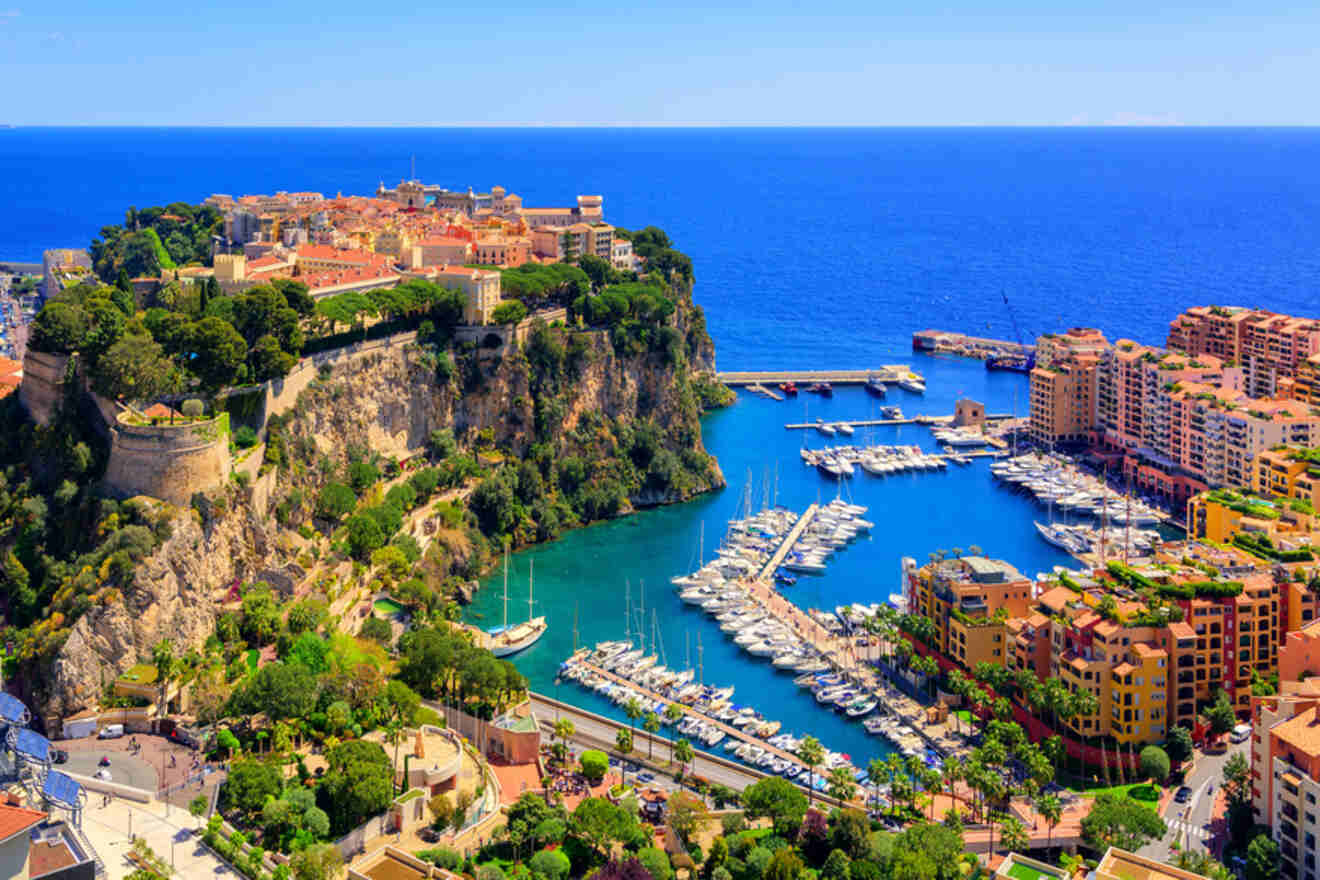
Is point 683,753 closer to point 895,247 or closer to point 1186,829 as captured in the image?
point 1186,829

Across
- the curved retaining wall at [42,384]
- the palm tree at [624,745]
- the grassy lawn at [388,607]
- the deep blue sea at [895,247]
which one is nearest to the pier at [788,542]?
the grassy lawn at [388,607]

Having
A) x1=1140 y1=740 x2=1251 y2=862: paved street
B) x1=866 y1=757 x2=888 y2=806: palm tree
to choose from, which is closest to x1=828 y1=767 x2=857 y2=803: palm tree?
x1=866 y1=757 x2=888 y2=806: palm tree

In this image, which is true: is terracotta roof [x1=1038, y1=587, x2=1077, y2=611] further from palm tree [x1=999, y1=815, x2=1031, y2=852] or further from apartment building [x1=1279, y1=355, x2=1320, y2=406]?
apartment building [x1=1279, y1=355, x2=1320, y2=406]

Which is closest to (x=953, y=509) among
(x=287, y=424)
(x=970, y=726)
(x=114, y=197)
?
(x=970, y=726)

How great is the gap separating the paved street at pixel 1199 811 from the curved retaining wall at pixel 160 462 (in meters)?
25.1

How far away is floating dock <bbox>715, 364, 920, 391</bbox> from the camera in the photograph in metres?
79.4

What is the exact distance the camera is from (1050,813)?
31266 millimetres

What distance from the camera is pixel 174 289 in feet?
161

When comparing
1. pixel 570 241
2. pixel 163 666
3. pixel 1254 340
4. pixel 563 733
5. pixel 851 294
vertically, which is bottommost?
pixel 563 733

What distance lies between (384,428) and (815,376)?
113 feet

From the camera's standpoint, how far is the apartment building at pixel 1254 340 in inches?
2505

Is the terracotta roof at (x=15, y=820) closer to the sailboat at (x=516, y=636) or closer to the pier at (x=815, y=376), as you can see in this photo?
the sailboat at (x=516, y=636)

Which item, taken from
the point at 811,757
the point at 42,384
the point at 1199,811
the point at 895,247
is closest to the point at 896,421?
the point at 811,757

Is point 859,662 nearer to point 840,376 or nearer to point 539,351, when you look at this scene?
point 539,351
